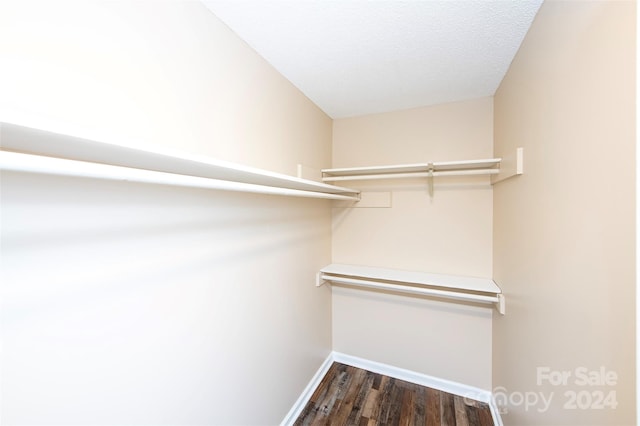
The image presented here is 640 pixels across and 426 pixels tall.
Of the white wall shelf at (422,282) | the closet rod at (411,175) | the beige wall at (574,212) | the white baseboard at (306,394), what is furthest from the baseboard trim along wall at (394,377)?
the closet rod at (411,175)

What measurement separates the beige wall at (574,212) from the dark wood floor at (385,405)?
0.49m

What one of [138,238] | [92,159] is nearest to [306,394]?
[138,238]

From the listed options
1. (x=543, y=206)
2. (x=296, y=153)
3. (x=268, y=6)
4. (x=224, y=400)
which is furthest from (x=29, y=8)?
(x=543, y=206)

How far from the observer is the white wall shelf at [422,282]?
1635mm

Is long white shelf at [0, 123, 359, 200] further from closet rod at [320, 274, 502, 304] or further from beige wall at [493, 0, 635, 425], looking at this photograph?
closet rod at [320, 274, 502, 304]

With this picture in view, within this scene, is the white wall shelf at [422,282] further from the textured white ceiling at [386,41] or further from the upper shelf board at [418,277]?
the textured white ceiling at [386,41]

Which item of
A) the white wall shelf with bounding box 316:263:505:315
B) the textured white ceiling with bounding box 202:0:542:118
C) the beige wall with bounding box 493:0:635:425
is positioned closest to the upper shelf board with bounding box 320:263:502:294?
the white wall shelf with bounding box 316:263:505:315

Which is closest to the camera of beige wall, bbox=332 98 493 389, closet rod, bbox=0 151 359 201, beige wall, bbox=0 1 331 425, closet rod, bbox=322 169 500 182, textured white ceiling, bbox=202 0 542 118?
closet rod, bbox=0 151 359 201

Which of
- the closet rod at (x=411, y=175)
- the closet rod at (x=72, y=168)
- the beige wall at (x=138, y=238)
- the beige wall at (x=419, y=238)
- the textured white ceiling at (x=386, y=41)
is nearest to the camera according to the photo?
the closet rod at (x=72, y=168)

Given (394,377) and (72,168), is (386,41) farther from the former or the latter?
(394,377)

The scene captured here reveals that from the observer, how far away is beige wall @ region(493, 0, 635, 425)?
590mm

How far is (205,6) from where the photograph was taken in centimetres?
103

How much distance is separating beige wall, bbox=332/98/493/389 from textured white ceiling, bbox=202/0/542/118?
1.06 feet

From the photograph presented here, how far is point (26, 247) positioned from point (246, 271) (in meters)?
0.79
